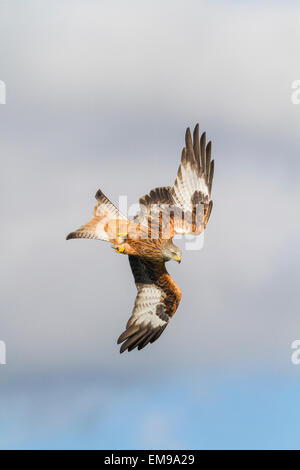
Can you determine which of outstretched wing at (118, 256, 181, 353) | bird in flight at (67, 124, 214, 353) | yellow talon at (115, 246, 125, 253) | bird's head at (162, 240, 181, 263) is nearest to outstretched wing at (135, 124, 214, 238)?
bird in flight at (67, 124, 214, 353)

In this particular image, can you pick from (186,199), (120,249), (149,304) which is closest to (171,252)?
(120,249)

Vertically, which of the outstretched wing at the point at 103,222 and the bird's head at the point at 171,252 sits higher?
the outstretched wing at the point at 103,222

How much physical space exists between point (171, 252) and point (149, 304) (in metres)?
2.26

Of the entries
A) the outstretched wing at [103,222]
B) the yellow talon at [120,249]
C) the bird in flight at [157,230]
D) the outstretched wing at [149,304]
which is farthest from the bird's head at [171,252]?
the outstretched wing at [149,304]

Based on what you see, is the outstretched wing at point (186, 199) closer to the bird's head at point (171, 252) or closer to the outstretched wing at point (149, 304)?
the bird's head at point (171, 252)

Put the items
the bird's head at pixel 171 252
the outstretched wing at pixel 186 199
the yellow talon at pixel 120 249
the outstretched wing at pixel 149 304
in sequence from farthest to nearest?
the outstretched wing at pixel 149 304 < the outstretched wing at pixel 186 199 < the yellow talon at pixel 120 249 < the bird's head at pixel 171 252

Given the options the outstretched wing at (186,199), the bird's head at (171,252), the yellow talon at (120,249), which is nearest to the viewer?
the bird's head at (171,252)

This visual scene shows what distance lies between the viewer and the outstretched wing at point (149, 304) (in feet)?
83.6

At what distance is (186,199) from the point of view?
24.9m

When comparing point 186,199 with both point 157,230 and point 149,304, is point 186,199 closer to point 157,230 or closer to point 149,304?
point 157,230

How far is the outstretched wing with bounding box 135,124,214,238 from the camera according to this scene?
24.5 metres

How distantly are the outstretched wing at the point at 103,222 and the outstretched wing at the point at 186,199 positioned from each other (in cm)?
46

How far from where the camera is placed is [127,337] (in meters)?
25.4
